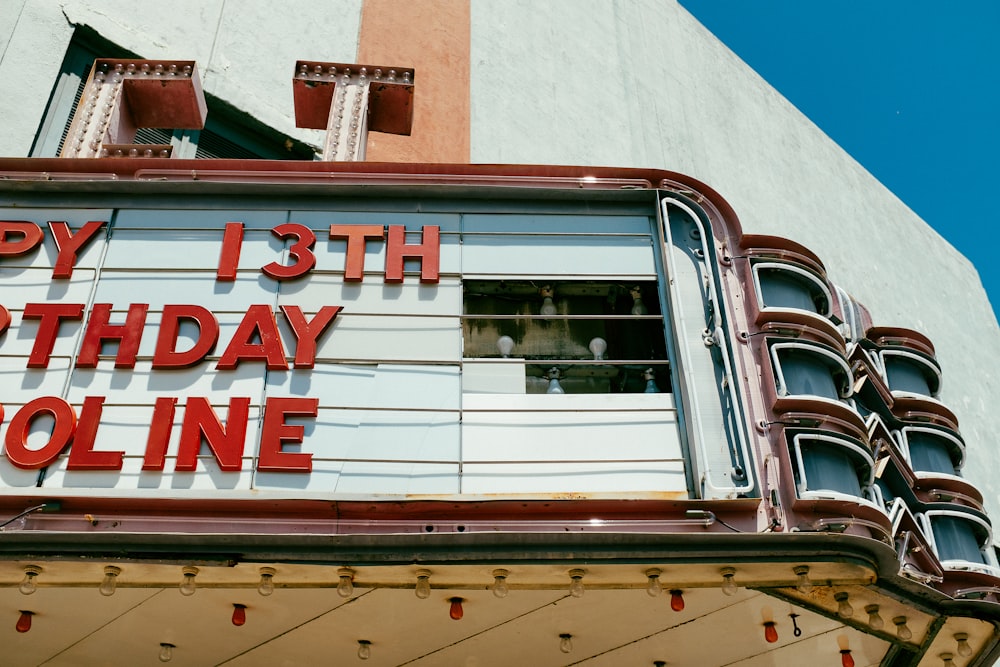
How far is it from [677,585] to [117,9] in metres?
9.39

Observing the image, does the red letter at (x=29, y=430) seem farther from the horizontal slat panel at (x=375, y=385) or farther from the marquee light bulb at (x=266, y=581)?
the marquee light bulb at (x=266, y=581)

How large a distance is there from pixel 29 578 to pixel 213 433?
1433 mm

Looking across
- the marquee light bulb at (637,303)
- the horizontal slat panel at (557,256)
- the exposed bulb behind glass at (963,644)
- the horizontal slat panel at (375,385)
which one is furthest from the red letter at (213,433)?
the exposed bulb behind glass at (963,644)

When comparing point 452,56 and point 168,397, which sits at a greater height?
point 452,56

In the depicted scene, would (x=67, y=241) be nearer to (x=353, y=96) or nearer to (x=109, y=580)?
(x=109, y=580)

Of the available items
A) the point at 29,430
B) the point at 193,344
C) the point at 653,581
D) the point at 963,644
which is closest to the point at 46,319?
the point at 29,430

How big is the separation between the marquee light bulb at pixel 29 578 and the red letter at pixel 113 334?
5.06ft

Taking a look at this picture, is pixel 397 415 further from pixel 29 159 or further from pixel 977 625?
pixel 977 625

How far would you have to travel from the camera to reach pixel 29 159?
8617 mm

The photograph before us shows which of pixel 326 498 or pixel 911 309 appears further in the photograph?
pixel 911 309

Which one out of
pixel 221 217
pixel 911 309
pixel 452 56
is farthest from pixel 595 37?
pixel 221 217

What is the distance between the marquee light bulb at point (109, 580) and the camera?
264 inches

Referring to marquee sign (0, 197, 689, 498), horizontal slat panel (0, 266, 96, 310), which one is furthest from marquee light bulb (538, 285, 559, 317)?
horizontal slat panel (0, 266, 96, 310)

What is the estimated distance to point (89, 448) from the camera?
720cm
